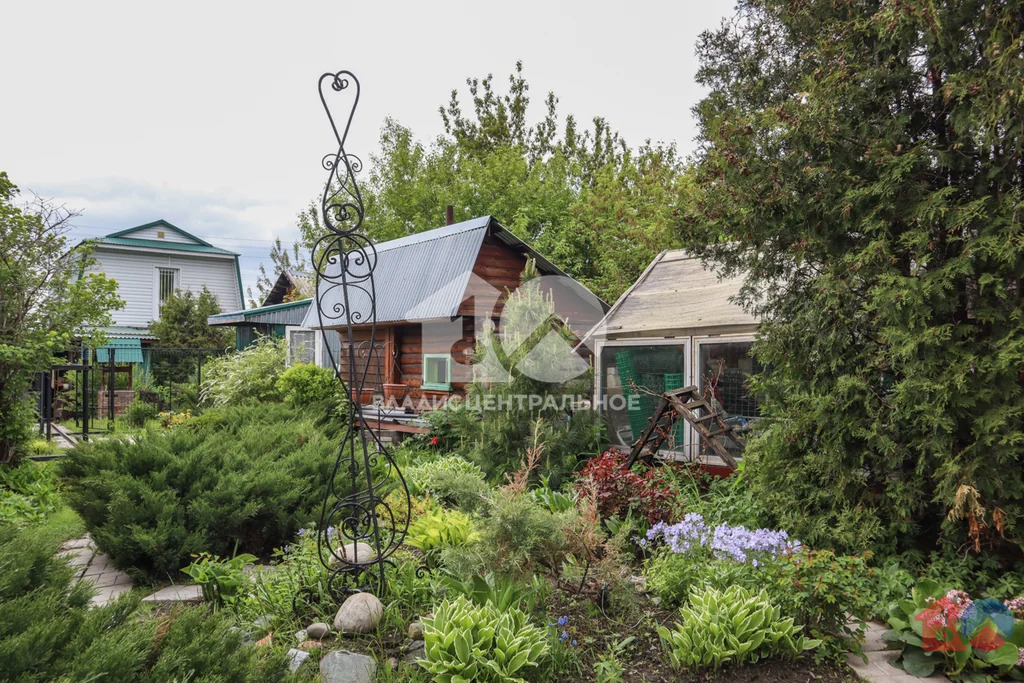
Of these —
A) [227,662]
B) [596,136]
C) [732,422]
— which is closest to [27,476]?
[227,662]

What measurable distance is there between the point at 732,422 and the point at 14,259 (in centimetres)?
936

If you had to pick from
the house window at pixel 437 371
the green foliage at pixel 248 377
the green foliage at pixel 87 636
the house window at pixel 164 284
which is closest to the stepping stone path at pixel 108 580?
the green foliage at pixel 87 636

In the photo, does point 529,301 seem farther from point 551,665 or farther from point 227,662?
point 227,662

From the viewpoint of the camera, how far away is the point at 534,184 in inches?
801

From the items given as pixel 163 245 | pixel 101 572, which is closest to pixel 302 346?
pixel 101 572

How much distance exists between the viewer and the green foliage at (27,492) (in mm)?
7108

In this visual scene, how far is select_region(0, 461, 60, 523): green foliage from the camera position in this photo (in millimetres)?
7108

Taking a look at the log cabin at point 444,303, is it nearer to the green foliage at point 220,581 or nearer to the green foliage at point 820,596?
the green foliage at point 220,581

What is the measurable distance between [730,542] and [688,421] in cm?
284

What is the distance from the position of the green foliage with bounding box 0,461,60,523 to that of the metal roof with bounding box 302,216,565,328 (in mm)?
4751

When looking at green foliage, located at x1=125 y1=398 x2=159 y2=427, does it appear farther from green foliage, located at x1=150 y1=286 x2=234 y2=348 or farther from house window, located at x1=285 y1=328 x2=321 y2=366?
green foliage, located at x1=150 y1=286 x2=234 y2=348

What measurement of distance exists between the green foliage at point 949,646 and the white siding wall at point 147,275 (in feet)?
84.8

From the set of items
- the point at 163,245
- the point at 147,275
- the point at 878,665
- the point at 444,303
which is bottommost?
the point at 878,665

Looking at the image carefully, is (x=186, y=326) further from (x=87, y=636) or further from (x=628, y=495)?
(x=87, y=636)
